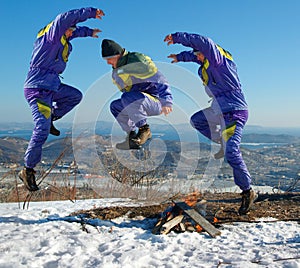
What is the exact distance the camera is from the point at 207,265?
8.55ft

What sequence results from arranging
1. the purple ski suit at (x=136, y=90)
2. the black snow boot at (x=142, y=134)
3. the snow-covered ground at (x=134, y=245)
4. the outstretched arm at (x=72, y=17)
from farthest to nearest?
the black snow boot at (x=142, y=134), the purple ski suit at (x=136, y=90), the outstretched arm at (x=72, y=17), the snow-covered ground at (x=134, y=245)

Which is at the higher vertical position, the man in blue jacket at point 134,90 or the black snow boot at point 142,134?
the man in blue jacket at point 134,90

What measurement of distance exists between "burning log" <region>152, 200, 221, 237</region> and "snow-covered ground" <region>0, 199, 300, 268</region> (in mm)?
82

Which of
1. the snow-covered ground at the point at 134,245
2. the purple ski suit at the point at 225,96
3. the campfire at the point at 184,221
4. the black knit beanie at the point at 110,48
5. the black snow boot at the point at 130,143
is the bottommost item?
the snow-covered ground at the point at 134,245

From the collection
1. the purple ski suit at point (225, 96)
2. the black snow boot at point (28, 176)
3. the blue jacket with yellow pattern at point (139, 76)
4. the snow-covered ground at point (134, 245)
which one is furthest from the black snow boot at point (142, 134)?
the black snow boot at point (28, 176)

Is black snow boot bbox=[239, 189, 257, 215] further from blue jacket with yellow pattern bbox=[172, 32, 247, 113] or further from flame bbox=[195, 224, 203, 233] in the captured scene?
blue jacket with yellow pattern bbox=[172, 32, 247, 113]

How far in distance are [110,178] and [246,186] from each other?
3.69 m

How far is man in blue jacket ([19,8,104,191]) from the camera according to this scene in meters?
4.00

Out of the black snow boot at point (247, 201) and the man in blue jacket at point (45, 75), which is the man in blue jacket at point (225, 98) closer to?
the black snow boot at point (247, 201)

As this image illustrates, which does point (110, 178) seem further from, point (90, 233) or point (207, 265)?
point (207, 265)

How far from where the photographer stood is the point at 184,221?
12.3ft

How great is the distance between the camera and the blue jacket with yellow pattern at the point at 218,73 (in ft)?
13.7

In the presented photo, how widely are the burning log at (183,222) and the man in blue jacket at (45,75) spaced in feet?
5.60

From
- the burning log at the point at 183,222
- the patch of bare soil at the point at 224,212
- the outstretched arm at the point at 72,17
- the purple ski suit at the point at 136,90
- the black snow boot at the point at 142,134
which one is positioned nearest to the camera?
the burning log at the point at 183,222
